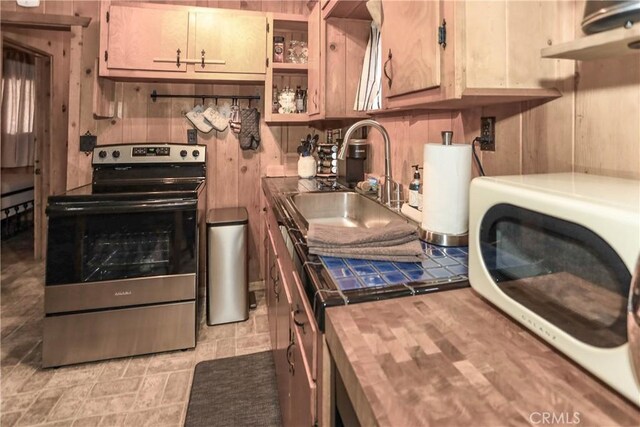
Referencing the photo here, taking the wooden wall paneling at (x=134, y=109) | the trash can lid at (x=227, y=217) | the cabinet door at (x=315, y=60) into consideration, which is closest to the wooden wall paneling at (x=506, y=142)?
the cabinet door at (x=315, y=60)

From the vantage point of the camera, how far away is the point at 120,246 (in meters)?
2.08

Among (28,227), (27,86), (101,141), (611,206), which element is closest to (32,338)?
(101,141)

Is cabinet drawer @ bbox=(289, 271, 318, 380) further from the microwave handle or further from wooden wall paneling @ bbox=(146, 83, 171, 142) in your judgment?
wooden wall paneling @ bbox=(146, 83, 171, 142)

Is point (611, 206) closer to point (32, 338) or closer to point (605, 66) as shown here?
point (605, 66)

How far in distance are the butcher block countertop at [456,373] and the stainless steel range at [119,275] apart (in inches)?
64.7

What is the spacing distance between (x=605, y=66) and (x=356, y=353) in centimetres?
85

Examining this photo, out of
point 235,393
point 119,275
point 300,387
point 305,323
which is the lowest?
point 235,393

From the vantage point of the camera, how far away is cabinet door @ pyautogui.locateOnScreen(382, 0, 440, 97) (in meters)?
1.02

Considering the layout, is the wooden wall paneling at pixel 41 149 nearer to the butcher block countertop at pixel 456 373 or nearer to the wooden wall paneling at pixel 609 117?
the butcher block countertop at pixel 456 373

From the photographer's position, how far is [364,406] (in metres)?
0.51

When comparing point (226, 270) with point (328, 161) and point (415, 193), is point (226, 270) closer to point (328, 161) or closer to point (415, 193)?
point (328, 161)

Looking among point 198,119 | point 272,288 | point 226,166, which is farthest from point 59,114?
point 272,288

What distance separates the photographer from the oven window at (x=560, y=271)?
0.51 m

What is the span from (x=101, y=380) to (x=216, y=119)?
6.35 feet
